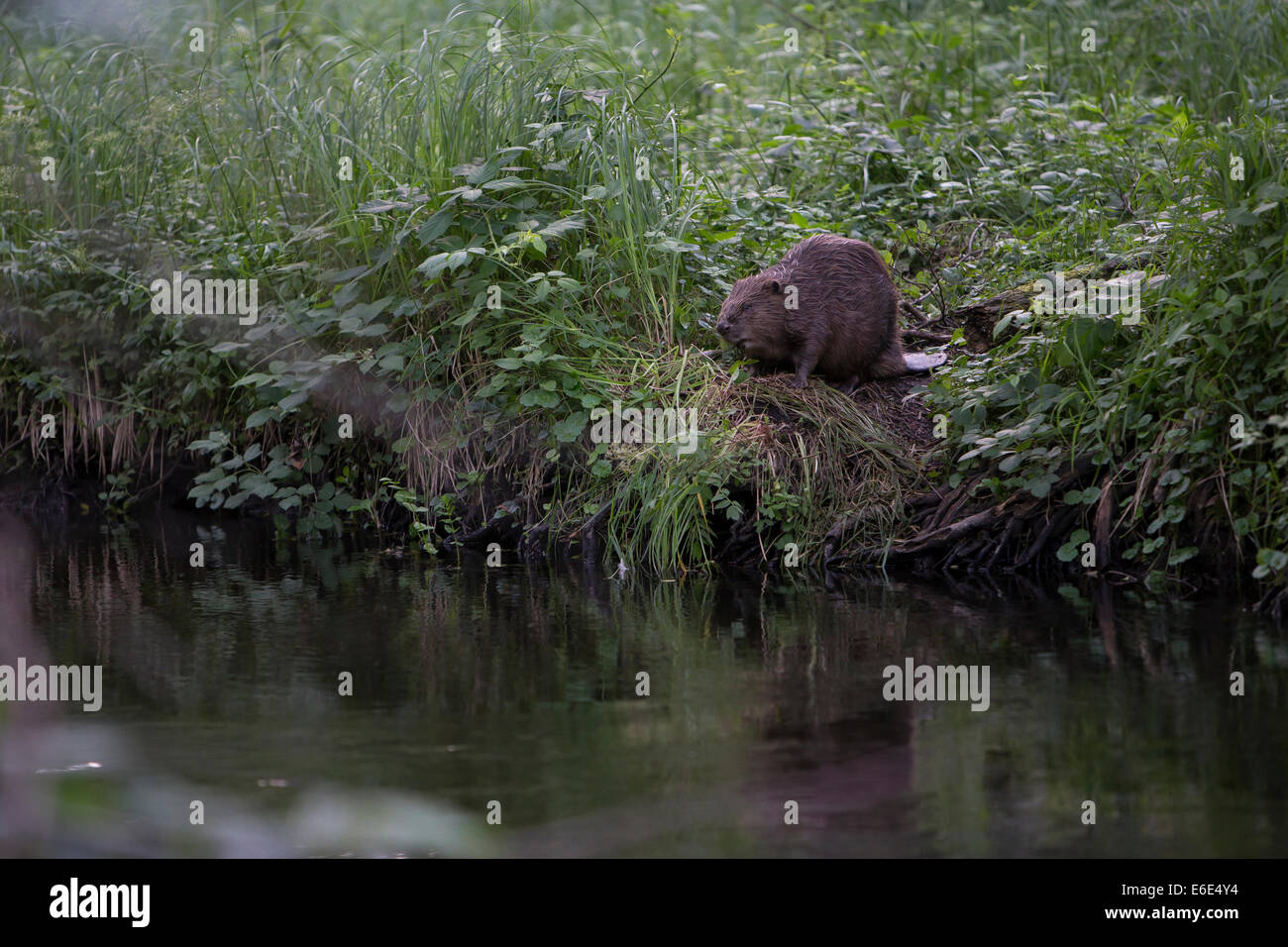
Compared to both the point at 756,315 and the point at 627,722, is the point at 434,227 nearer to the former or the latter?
the point at 756,315

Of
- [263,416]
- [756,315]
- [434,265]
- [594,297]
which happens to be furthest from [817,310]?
[263,416]

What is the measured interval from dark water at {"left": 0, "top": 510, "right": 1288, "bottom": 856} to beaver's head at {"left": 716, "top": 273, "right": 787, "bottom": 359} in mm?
1010

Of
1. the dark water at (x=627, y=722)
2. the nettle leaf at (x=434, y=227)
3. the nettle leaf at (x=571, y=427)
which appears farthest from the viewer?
the nettle leaf at (x=434, y=227)

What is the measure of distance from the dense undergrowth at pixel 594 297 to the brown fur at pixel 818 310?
0.19 metres

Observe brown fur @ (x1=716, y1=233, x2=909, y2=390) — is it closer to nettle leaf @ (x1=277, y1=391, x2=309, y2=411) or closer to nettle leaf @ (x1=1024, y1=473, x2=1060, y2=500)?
nettle leaf @ (x1=1024, y1=473, x2=1060, y2=500)

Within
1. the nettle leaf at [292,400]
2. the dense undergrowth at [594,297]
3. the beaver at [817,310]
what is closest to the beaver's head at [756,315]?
the beaver at [817,310]

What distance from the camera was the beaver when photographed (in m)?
5.54

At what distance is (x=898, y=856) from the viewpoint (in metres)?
2.77

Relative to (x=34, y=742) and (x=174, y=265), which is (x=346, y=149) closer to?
(x=174, y=265)

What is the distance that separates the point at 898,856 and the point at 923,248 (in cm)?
450

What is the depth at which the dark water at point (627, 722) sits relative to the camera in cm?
289

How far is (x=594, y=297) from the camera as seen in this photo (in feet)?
19.0

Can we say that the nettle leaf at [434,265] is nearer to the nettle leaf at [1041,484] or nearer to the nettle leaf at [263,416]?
the nettle leaf at [263,416]

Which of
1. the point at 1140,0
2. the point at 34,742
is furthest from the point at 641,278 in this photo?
the point at 1140,0
